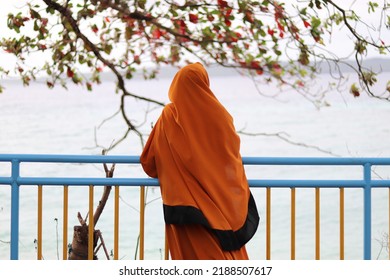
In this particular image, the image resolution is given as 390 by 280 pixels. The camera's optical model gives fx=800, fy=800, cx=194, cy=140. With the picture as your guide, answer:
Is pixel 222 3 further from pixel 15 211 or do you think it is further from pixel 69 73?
pixel 15 211

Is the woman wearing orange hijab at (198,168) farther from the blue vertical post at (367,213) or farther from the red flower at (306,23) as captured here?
the red flower at (306,23)

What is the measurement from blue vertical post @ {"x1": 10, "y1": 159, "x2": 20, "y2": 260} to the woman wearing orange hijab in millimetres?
776

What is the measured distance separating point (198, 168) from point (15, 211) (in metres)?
1.19

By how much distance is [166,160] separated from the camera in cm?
419

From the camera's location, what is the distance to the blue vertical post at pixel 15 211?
4.50 meters

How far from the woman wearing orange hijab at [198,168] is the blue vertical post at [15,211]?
0.78 meters

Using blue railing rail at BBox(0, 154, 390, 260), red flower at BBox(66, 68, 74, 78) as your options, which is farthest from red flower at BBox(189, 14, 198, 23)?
blue railing rail at BBox(0, 154, 390, 260)

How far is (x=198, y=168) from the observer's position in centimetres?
414

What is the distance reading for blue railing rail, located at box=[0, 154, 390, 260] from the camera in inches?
173

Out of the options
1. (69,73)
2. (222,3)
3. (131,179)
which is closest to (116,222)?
(131,179)

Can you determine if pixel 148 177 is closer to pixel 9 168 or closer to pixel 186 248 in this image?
pixel 186 248

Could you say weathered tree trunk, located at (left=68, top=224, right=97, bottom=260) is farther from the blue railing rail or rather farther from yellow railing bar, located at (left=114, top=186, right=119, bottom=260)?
yellow railing bar, located at (left=114, top=186, right=119, bottom=260)
